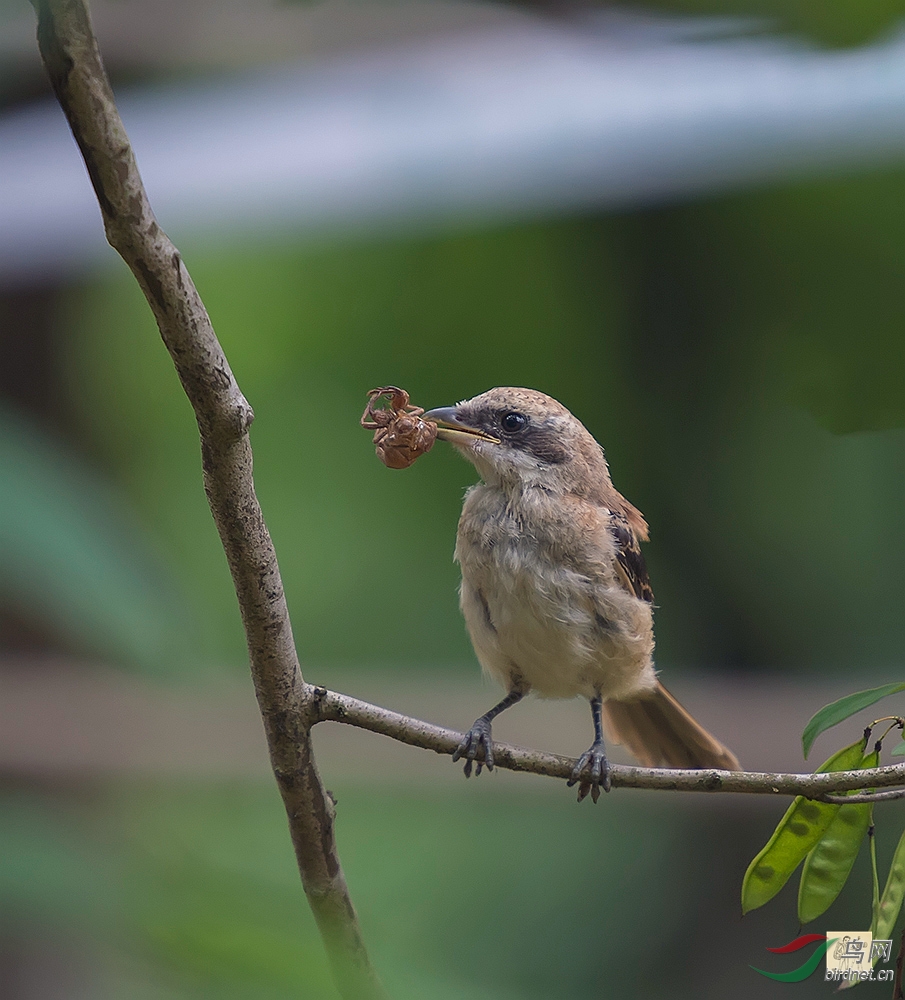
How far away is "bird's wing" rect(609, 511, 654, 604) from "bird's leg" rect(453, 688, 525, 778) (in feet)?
1.23

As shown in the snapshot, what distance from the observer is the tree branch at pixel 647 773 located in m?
1.25

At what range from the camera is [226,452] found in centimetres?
103

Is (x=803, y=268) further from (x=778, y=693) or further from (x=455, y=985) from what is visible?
(x=455, y=985)

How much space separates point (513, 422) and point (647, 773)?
1185 millimetres

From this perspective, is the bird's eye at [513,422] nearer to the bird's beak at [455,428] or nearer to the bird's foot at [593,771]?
the bird's beak at [455,428]

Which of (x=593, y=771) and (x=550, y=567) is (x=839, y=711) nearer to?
(x=593, y=771)

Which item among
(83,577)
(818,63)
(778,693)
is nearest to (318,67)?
(818,63)

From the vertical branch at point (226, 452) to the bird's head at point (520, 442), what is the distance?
122cm

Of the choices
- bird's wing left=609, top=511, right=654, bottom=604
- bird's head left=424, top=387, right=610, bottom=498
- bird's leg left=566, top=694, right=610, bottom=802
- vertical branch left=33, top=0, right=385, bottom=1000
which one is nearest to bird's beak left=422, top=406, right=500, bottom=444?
bird's head left=424, top=387, right=610, bottom=498

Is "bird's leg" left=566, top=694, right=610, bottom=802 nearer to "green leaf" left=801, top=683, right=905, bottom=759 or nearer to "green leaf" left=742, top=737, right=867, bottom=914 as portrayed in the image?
"green leaf" left=742, top=737, right=867, bottom=914

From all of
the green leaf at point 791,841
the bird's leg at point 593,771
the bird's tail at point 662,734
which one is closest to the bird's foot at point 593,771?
the bird's leg at point 593,771

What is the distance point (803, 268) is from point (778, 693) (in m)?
1.34

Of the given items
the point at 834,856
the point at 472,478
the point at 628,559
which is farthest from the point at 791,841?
the point at 472,478

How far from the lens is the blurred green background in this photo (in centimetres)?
340
